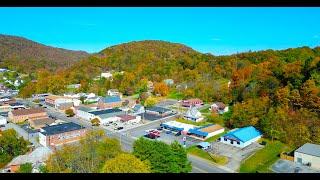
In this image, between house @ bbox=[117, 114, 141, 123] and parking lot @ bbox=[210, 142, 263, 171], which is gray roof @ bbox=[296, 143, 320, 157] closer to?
parking lot @ bbox=[210, 142, 263, 171]

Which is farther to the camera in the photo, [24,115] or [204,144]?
[24,115]

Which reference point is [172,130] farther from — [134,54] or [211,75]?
[134,54]

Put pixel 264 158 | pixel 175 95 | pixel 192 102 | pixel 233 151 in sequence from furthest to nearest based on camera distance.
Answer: pixel 175 95 → pixel 192 102 → pixel 233 151 → pixel 264 158

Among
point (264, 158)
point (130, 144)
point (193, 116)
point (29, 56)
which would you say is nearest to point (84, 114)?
point (193, 116)

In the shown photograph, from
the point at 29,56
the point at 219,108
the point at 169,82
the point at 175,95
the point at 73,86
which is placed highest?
the point at 29,56

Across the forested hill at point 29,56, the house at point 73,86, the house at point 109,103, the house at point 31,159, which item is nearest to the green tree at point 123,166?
the house at point 31,159

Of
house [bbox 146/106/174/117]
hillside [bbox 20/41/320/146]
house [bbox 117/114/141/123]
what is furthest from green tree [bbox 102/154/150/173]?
house [bbox 146/106/174/117]

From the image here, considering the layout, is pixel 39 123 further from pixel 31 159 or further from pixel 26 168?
pixel 26 168
